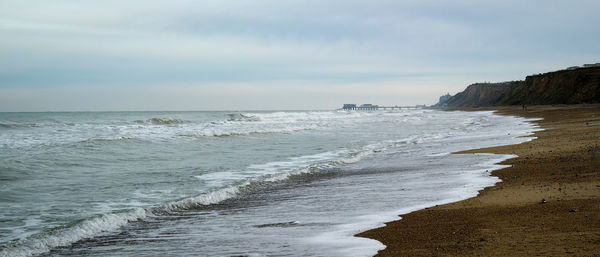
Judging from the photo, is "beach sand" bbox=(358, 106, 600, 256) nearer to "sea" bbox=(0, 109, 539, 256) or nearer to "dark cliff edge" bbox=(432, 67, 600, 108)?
"sea" bbox=(0, 109, 539, 256)

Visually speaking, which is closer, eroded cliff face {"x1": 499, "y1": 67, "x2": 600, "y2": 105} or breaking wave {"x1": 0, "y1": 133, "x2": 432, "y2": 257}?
breaking wave {"x1": 0, "y1": 133, "x2": 432, "y2": 257}

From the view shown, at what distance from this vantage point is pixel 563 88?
84000 millimetres

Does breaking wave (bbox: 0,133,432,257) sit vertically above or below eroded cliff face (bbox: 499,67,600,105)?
below

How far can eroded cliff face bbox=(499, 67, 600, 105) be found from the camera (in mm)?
74750

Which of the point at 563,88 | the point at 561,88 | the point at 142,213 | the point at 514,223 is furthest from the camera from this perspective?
the point at 561,88

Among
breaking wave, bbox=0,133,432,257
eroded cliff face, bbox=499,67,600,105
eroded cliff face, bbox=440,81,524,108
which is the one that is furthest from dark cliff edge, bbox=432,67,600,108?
breaking wave, bbox=0,133,432,257

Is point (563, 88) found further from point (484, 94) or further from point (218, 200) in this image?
point (218, 200)

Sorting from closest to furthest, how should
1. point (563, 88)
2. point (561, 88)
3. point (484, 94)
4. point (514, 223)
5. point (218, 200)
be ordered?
point (514, 223), point (218, 200), point (563, 88), point (561, 88), point (484, 94)

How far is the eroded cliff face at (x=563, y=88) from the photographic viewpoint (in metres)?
74.8

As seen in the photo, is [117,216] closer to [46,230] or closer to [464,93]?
[46,230]

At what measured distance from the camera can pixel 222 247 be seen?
5793mm

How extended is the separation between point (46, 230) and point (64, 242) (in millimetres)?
669

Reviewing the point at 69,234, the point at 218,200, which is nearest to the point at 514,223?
the point at 218,200

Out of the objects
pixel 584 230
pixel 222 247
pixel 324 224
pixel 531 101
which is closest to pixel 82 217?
pixel 222 247
